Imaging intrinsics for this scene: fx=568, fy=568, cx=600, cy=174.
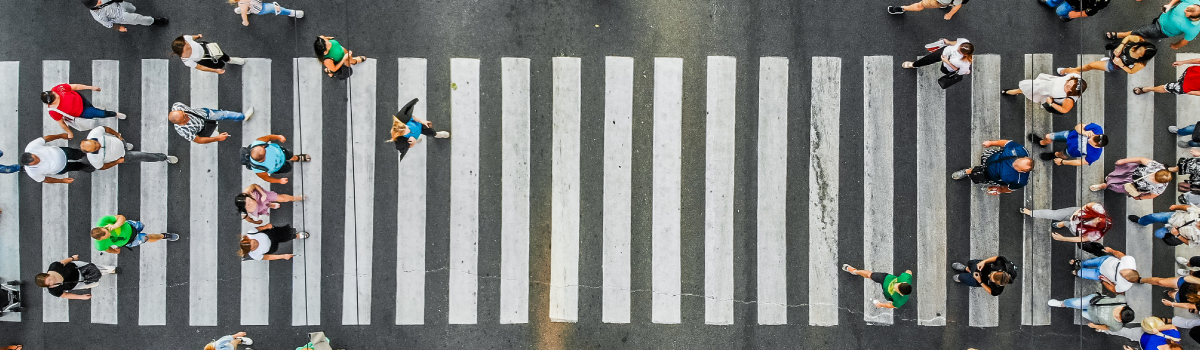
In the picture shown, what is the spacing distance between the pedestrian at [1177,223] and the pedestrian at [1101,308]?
37.2 inches

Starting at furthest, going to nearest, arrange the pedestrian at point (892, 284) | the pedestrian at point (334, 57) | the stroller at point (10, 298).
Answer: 1. the stroller at point (10, 298)
2. the pedestrian at point (334, 57)
3. the pedestrian at point (892, 284)

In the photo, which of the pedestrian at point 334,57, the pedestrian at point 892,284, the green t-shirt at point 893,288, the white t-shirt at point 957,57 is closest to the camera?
the pedestrian at point 892,284

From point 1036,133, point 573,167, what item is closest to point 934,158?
point 1036,133

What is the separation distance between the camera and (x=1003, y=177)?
23.1 feet

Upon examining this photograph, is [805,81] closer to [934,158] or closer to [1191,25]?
[934,158]

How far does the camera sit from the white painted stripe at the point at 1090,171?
7.81m

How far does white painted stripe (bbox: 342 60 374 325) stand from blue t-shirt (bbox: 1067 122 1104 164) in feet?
27.5

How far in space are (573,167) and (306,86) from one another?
3.84 meters

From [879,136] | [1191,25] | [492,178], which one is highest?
[1191,25]

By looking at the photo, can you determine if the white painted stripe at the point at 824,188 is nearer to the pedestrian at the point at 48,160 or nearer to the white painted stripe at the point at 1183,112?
the white painted stripe at the point at 1183,112

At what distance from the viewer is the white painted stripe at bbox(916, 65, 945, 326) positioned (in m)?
7.84

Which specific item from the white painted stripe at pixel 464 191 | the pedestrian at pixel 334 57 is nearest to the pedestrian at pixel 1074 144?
the white painted stripe at pixel 464 191

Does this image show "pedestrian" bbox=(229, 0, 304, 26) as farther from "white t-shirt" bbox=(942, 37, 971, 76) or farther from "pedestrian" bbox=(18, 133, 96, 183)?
"white t-shirt" bbox=(942, 37, 971, 76)

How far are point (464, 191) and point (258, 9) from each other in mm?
3602
